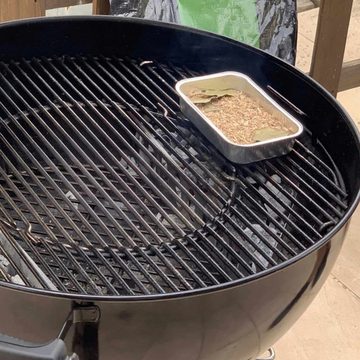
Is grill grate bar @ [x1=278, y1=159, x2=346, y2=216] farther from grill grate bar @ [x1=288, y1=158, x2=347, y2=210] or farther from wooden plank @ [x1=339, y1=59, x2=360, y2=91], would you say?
wooden plank @ [x1=339, y1=59, x2=360, y2=91]

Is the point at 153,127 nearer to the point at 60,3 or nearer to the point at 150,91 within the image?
the point at 150,91

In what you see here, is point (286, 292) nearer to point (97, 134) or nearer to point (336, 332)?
point (97, 134)

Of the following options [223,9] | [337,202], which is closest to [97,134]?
[337,202]

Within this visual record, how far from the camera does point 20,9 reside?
166cm

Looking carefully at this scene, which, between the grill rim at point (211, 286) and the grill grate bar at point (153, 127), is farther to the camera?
the grill grate bar at point (153, 127)

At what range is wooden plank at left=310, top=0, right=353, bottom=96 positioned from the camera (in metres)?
1.92

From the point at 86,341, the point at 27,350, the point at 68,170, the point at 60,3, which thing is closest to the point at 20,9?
the point at 60,3

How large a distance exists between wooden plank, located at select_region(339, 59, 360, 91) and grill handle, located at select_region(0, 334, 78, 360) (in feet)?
5.57

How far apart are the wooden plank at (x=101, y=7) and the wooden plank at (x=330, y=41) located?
571 mm

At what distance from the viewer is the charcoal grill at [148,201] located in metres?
0.88

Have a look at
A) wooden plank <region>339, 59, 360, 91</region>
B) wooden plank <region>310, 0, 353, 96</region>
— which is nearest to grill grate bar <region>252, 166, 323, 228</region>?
wooden plank <region>310, 0, 353, 96</region>

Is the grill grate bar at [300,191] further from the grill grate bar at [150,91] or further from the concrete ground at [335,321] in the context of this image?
the concrete ground at [335,321]

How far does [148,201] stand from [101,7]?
77 centimetres

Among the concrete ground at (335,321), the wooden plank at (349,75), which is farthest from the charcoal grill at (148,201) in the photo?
the wooden plank at (349,75)
